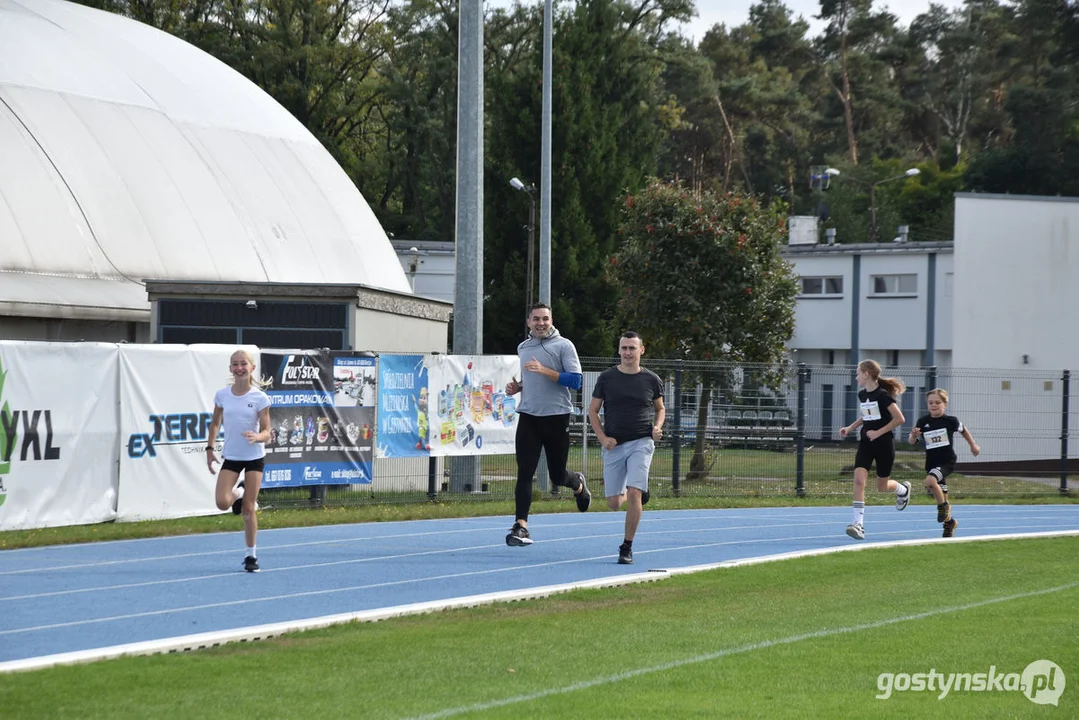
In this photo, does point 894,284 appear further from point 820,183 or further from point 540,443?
point 540,443

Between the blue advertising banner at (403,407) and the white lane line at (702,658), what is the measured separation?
9.83 metres

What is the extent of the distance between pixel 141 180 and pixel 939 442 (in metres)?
17.3

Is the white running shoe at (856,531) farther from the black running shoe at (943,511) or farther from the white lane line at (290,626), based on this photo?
the white lane line at (290,626)

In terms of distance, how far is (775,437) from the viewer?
79.7 feet

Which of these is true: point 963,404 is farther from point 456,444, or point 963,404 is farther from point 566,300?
point 566,300

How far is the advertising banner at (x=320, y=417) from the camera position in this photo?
59.0 ft

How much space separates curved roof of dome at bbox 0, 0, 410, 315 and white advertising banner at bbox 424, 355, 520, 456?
26.1ft

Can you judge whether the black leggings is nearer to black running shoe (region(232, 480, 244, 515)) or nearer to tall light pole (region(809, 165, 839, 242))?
black running shoe (region(232, 480, 244, 515))

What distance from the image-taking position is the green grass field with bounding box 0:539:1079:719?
697 centimetres

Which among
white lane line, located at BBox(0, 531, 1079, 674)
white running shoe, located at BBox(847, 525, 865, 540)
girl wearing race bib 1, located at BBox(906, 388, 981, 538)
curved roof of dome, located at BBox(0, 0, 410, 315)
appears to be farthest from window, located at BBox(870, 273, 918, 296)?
white lane line, located at BBox(0, 531, 1079, 674)

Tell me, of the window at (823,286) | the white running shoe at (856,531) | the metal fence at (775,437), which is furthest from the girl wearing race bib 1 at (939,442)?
the window at (823,286)

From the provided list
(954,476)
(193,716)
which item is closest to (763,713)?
(193,716)

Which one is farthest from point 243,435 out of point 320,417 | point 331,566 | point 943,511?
point 943,511

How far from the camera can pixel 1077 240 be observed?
34906 mm
